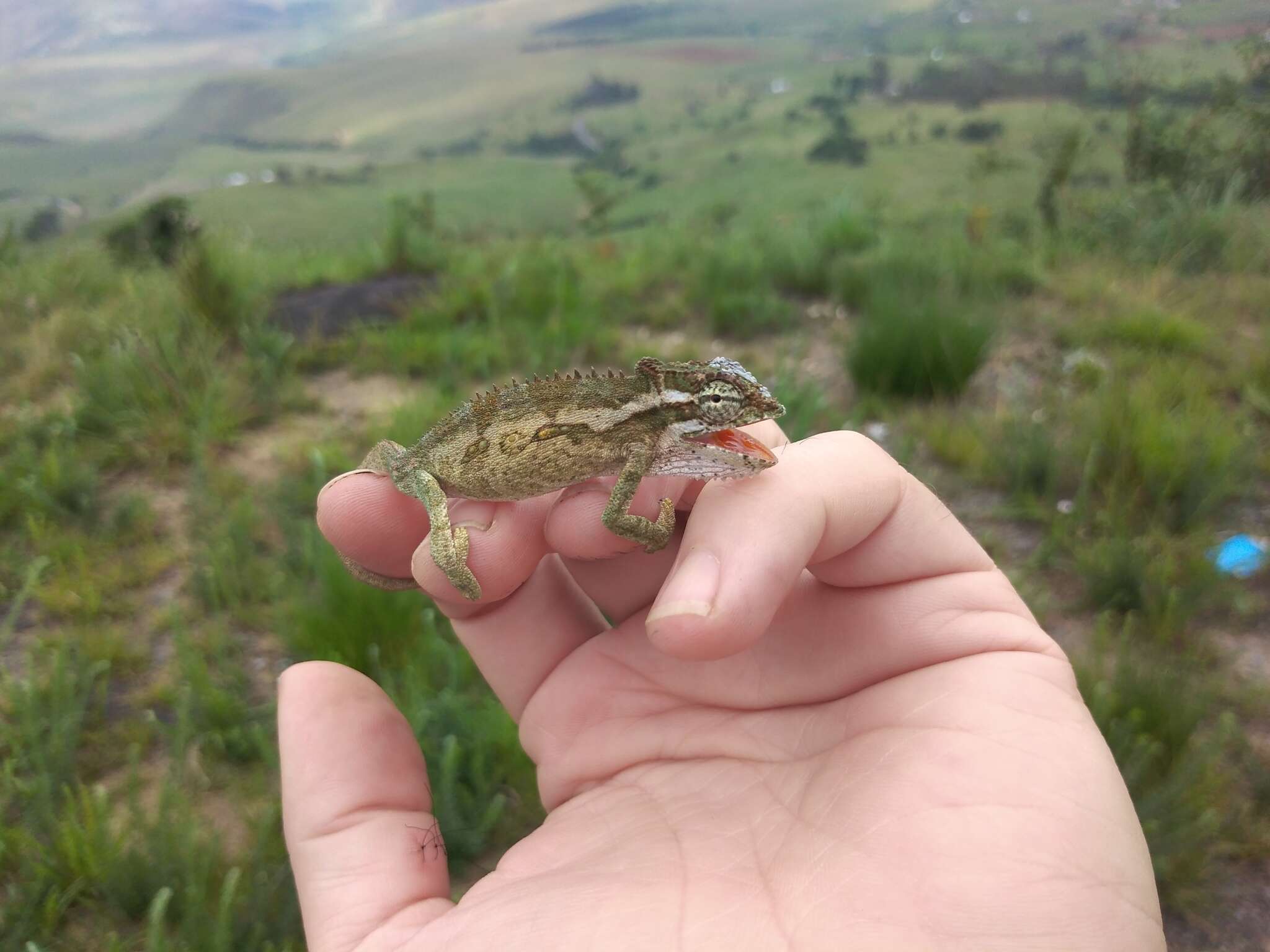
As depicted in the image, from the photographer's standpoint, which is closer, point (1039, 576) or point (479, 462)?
point (479, 462)

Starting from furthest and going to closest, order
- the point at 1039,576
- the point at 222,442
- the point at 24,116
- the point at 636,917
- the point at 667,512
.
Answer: the point at 24,116
the point at 222,442
the point at 1039,576
the point at 667,512
the point at 636,917

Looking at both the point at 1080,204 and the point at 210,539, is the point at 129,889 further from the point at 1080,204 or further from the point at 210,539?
the point at 1080,204

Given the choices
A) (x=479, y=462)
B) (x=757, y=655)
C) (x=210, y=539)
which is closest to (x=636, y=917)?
(x=757, y=655)

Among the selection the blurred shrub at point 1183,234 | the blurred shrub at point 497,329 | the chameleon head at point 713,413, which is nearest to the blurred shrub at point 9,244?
the blurred shrub at point 497,329

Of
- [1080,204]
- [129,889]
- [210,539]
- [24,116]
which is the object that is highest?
[24,116]

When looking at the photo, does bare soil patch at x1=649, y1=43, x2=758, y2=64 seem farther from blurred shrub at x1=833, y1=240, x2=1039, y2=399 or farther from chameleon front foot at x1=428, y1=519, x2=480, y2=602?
chameleon front foot at x1=428, y1=519, x2=480, y2=602

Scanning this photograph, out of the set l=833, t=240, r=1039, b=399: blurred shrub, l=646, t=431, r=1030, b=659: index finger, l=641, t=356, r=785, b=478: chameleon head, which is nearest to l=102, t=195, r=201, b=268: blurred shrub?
l=833, t=240, r=1039, b=399: blurred shrub

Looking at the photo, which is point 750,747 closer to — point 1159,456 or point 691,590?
point 691,590

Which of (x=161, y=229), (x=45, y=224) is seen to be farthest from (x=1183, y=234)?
(x=45, y=224)

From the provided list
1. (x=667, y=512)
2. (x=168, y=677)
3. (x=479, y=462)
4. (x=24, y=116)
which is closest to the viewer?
(x=667, y=512)
